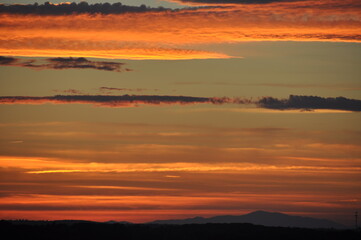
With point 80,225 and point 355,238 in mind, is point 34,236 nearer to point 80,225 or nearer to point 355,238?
point 80,225

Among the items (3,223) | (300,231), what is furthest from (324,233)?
(3,223)

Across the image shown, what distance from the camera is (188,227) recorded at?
181 meters

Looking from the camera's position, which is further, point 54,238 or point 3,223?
point 3,223

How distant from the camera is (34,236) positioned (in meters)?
157

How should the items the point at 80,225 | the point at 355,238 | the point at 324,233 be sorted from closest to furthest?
the point at 355,238 → the point at 324,233 → the point at 80,225

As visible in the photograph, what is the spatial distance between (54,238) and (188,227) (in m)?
35.1

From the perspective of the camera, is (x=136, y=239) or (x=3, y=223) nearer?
(x=136, y=239)

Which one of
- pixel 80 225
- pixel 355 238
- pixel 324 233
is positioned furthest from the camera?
pixel 80 225

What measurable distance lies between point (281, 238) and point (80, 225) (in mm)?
42542

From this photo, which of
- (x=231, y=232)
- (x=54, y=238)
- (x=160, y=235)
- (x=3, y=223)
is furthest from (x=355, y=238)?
(x=3, y=223)

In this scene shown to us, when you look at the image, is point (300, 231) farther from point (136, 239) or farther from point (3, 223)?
point (3, 223)

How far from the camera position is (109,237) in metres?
162

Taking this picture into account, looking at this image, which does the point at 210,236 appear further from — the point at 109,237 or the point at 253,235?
the point at 109,237

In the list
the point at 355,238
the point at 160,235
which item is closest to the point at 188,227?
the point at 160,235
